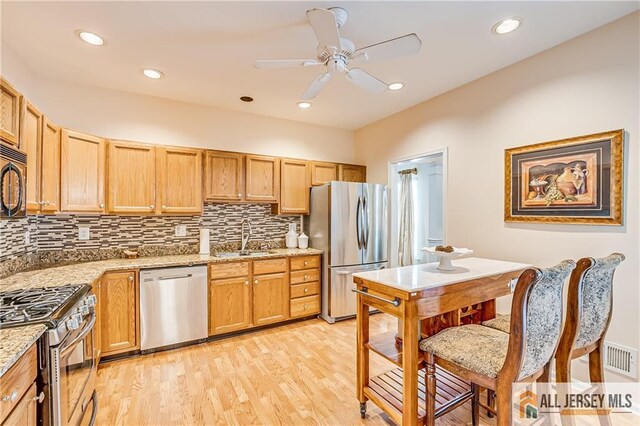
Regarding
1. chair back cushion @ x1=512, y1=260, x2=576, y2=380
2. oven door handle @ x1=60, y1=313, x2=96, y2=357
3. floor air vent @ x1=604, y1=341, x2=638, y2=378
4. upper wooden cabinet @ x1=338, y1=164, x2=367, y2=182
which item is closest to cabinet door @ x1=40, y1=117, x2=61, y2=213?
oven door handle @ x1=60, y1=313, x2=96, y2=357

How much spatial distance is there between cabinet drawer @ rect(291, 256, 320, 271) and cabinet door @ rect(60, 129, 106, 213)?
2.09 m

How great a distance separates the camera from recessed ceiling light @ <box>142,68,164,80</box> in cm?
275

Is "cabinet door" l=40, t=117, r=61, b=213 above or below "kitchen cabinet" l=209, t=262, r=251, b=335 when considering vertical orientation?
above

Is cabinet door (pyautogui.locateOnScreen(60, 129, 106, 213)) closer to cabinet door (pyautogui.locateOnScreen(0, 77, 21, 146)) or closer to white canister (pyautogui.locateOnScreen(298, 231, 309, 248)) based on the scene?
cabinet door (pyautogui.locateOnScreen(0, 77, 21, 146))

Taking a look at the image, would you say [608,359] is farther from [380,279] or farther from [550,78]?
[550,78]

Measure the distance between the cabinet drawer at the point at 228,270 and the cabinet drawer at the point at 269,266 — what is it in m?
0.12

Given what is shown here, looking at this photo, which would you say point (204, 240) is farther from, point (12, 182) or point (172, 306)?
point (12, 182)

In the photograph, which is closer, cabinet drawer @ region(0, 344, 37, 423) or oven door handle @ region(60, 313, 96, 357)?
cabinet drawer @ region(0, 344, 37, 423)

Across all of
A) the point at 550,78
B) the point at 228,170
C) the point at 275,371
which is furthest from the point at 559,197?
the point at 228,170

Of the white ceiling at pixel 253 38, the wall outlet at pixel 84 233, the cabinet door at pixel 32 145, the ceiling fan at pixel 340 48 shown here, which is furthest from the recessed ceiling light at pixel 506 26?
the wall outlet at pixel 84 233

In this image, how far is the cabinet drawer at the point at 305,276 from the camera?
3.66 meters

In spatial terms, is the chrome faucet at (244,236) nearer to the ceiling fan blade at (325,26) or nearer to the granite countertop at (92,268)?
the granite countertop at (92,268)

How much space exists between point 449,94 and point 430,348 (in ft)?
9.03

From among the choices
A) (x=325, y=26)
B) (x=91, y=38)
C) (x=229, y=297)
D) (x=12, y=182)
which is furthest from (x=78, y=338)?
(x=325, y=26)
